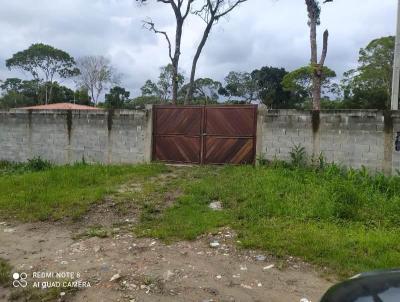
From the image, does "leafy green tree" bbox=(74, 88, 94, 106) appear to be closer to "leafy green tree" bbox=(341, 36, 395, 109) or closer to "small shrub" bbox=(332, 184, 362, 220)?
"leafy green tree" bbox=(341, 36, 395, 109)

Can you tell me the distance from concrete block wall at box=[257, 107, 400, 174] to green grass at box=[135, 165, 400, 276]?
0.46 meters

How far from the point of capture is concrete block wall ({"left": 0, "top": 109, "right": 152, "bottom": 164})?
1059 centimetres

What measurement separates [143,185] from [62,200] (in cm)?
169

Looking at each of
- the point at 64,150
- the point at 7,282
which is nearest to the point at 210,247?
the point at 7,282

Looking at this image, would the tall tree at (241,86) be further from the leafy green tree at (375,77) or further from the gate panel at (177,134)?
the gate panel at (177,134)

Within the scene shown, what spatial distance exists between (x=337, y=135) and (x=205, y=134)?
10.2 ft

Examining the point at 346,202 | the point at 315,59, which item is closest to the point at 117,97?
the point at 315,59

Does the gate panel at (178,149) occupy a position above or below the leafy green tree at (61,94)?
Answer: below

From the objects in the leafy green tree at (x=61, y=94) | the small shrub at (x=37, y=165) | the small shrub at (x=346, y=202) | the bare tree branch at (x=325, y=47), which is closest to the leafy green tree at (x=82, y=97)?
the leafy green tree at (x=61, y=94)

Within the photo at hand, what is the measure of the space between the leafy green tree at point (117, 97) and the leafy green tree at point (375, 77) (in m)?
25.0

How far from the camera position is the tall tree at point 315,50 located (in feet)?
49.7

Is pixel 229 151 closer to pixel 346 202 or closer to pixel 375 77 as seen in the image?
pixel 346 202

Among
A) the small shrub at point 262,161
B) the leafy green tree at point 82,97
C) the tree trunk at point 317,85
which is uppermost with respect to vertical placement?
the leafy green tree at point 82,97

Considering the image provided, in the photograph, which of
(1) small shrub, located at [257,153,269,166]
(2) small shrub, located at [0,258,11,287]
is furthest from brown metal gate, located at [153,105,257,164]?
(2) small shrub, located at [0,258,11,287]
